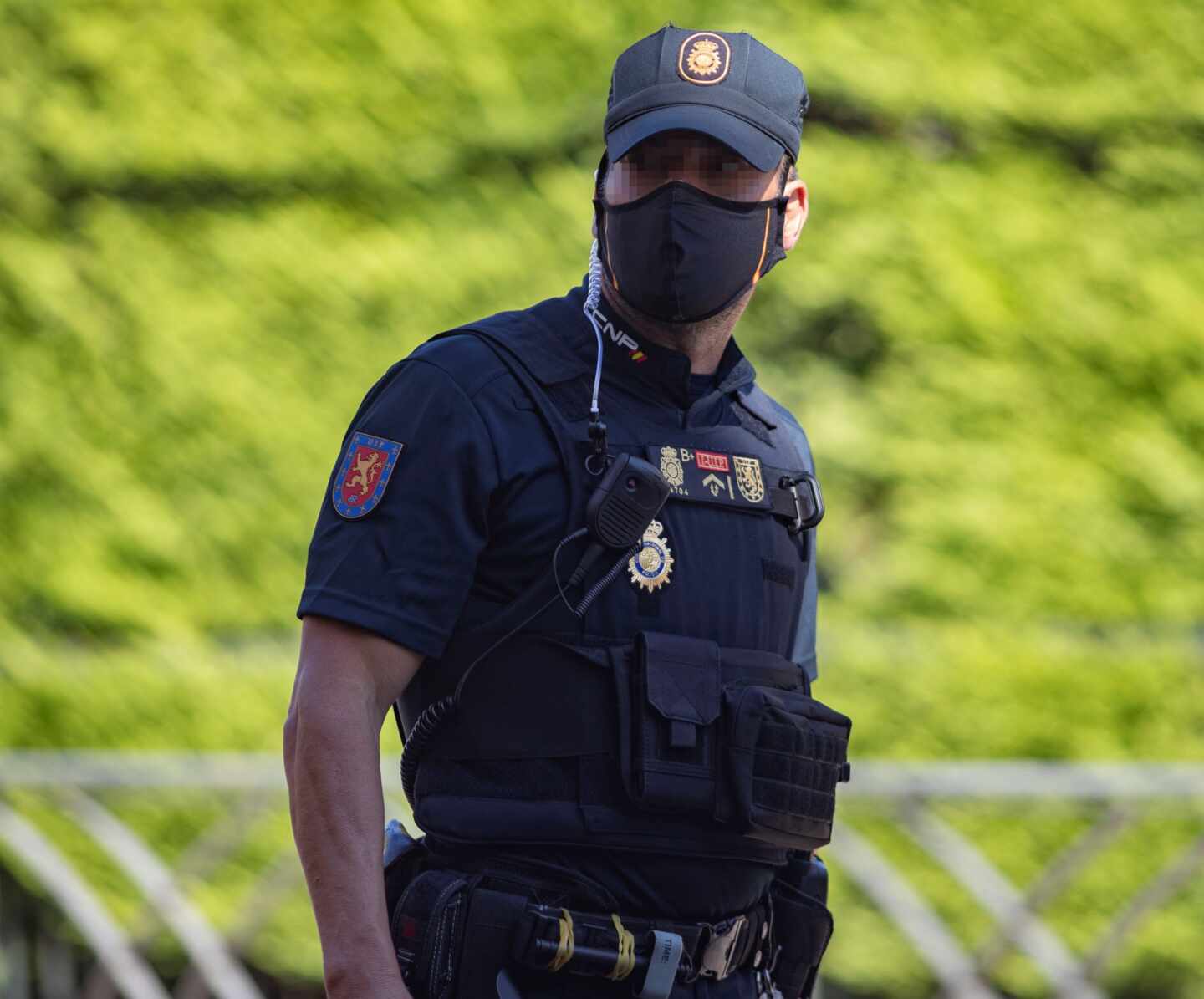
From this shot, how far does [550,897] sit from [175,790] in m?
3.99

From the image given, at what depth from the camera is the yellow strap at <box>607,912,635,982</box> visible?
213 centimetres

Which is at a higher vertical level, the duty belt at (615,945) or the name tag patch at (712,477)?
the name tag patch at (712,477)

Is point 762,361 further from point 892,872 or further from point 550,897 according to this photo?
point 550,897

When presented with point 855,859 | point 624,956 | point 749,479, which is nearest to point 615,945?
point 624,956

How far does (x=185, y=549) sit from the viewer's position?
6.34 m

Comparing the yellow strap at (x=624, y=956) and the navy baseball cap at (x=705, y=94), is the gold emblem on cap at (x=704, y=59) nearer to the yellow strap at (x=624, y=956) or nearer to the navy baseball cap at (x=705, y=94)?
the navy baseball cap at (x=705, y=94)

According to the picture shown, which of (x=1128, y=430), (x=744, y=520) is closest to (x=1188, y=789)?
(x=1128, y=430)

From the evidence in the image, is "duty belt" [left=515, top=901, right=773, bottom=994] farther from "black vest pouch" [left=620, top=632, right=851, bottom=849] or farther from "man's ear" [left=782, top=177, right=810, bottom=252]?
"man's ear" [left=782, top=177, right=810, bottom=252]

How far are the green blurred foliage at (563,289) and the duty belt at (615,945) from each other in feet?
12.0

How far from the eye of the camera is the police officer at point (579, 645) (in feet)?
6.95

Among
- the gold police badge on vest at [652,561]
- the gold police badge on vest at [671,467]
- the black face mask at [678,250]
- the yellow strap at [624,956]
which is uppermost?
the black face mask at [678,250]

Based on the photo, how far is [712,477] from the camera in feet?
7.82

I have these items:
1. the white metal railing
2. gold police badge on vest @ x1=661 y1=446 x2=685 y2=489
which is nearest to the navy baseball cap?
gold police badge on vest @ x1=661 y1=446 x2=685 y2=489

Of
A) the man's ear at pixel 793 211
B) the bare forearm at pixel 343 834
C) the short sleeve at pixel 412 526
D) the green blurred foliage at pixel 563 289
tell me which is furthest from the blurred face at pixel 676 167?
the green blurred foliage at pixel 563 289
